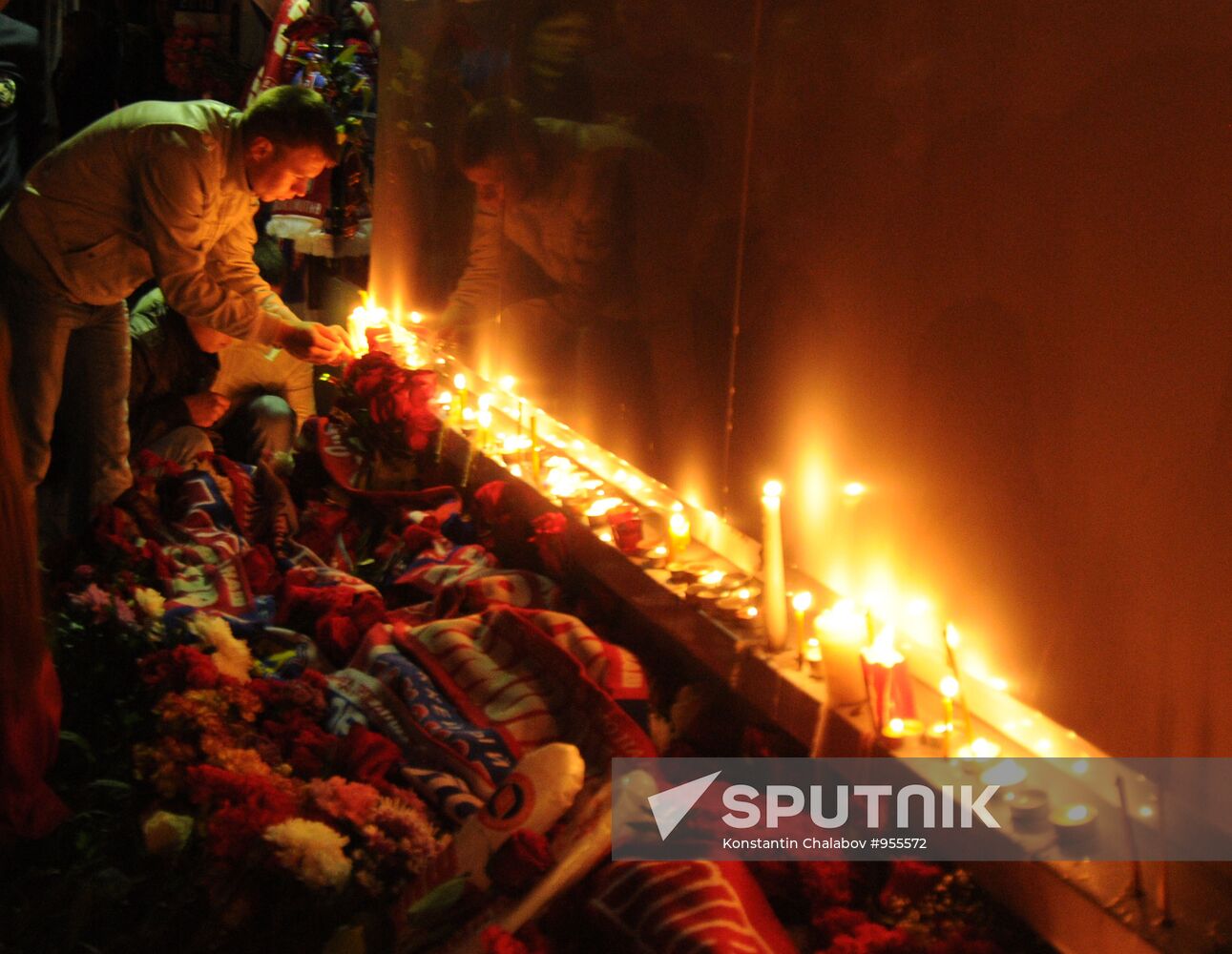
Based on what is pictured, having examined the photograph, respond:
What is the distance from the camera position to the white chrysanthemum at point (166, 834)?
89.8 inches

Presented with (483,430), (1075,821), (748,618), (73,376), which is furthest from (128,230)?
(1075,821)

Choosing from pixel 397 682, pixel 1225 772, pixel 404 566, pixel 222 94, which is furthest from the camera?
pixel 222 94

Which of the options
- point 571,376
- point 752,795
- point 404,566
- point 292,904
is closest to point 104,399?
point 404,566

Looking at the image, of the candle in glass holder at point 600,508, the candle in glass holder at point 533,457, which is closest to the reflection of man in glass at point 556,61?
the candle in glass holder at point 533,457

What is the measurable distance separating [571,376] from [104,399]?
1660 mm

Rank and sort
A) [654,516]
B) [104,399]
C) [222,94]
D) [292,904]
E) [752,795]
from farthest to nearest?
[222,94], [104,399], [654,516], [752,795], [292,904]

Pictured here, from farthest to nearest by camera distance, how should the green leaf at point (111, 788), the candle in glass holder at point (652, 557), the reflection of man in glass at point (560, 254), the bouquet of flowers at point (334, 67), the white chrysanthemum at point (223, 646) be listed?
the bouquet of flowers at point (334, 67) → the reflection of man in glass at point (560, 254) → the candle in glass holder at point (652, 557) → the white chrysanthemum at point (223, 646) → the green leaf at point (111, 788)

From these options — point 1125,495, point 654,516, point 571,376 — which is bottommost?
point 654,516

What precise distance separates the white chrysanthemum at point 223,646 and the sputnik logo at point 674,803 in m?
1.07

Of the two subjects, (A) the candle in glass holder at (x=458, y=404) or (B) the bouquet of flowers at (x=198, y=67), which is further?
(B) the bouquet of flowers at (x=198, y=67)

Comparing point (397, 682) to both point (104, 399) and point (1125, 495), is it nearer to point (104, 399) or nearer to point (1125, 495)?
point (1125, 495)

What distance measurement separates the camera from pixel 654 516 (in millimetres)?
3389

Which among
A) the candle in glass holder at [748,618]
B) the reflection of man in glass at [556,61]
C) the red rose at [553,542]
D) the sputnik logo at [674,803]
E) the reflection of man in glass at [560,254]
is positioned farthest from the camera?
the reflection of man in glass at [556,61]

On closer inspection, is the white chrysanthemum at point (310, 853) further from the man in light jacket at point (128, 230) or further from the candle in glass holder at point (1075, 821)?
the man in light jacket at point (128, 230)
